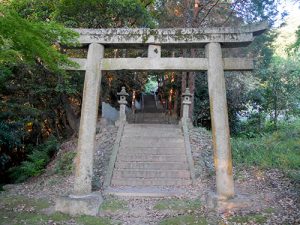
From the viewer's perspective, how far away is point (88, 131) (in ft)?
25.3

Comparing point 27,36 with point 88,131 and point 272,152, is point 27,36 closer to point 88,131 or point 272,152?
Result: point 88,131

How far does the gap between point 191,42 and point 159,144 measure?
566 centimetres

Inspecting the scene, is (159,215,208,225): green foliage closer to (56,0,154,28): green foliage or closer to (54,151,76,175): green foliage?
(54,151,76,175): green foliage

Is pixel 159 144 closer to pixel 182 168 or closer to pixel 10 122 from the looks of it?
pixel 182 168

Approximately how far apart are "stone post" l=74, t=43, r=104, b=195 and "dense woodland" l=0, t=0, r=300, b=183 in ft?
2.45

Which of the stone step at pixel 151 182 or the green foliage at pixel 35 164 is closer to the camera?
the stone step at pixel 151 182

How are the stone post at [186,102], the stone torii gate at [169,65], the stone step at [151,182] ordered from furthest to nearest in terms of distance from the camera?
the stone post at [186,102] < the stone step at [151,182] < the stone torii gate at [169,65]

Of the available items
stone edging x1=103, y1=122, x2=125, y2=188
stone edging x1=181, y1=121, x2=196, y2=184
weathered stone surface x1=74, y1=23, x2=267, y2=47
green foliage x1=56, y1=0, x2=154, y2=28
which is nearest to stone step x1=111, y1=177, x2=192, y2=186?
stone edging x1=103, y1=122, x2=125, y2=188

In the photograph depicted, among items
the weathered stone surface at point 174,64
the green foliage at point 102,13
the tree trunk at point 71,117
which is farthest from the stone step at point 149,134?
the weathered stone surface at point 174,64

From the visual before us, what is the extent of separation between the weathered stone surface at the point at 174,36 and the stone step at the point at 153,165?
15.1ft

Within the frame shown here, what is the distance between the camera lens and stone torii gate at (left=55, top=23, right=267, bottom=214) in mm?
7508

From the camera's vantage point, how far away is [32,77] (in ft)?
47.3

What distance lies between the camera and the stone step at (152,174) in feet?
34.4

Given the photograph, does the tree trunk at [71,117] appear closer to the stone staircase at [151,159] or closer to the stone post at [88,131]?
the stone staircase at [151,159]
